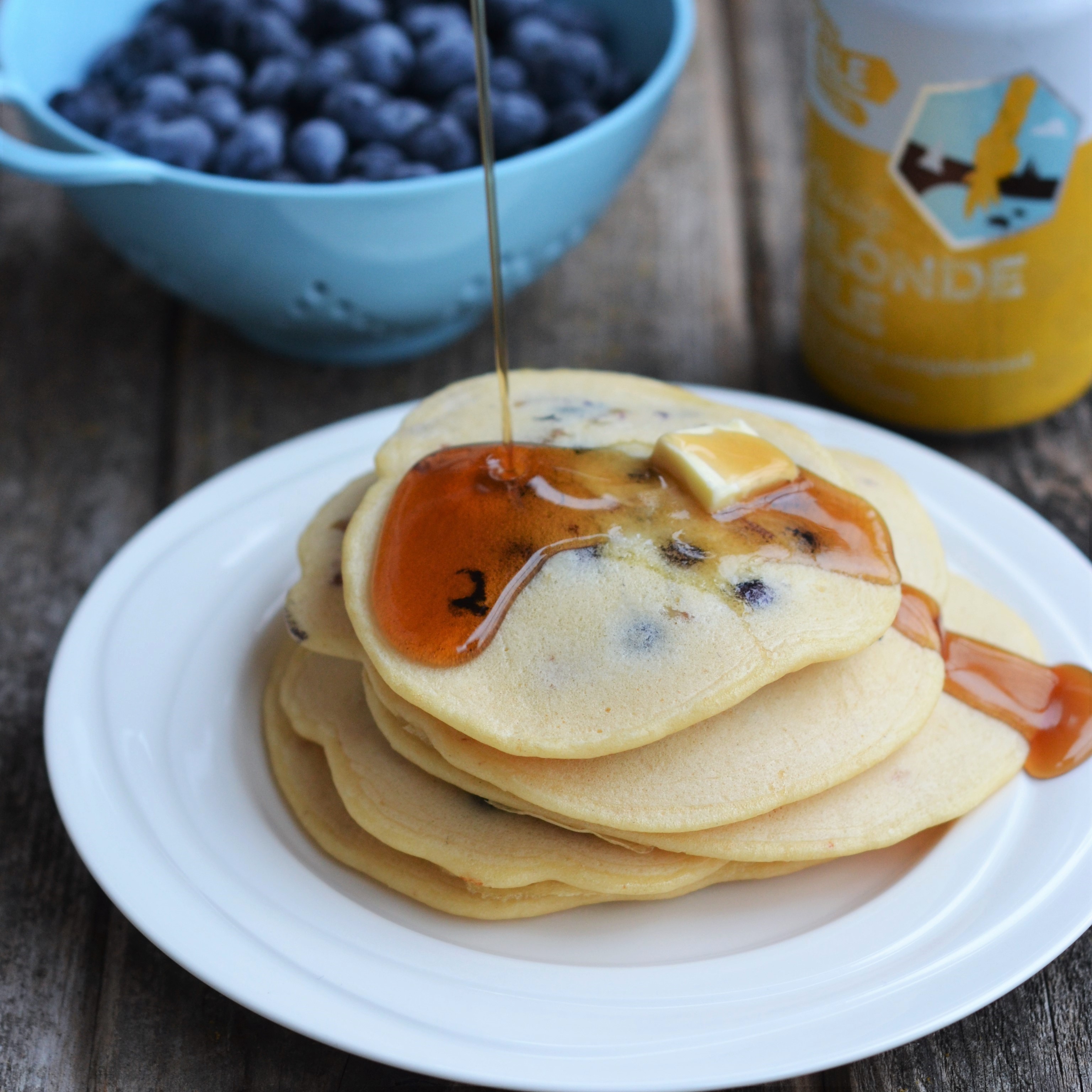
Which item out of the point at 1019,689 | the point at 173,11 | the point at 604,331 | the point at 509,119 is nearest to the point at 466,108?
the point at 509,119

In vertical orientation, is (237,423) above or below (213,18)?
below

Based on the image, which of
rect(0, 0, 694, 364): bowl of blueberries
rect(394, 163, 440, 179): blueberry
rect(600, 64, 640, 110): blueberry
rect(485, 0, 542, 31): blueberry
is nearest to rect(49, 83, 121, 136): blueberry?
rect(0, 0, 694, 364): bowl of blueberries

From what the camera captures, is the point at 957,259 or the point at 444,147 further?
the point at 444,147

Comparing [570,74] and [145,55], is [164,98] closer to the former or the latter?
[145,55]

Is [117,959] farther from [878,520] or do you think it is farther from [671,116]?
[671,116]

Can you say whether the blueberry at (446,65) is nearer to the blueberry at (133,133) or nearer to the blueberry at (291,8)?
the blueberry at (291,8)

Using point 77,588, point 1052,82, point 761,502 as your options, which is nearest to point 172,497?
point 77,588
